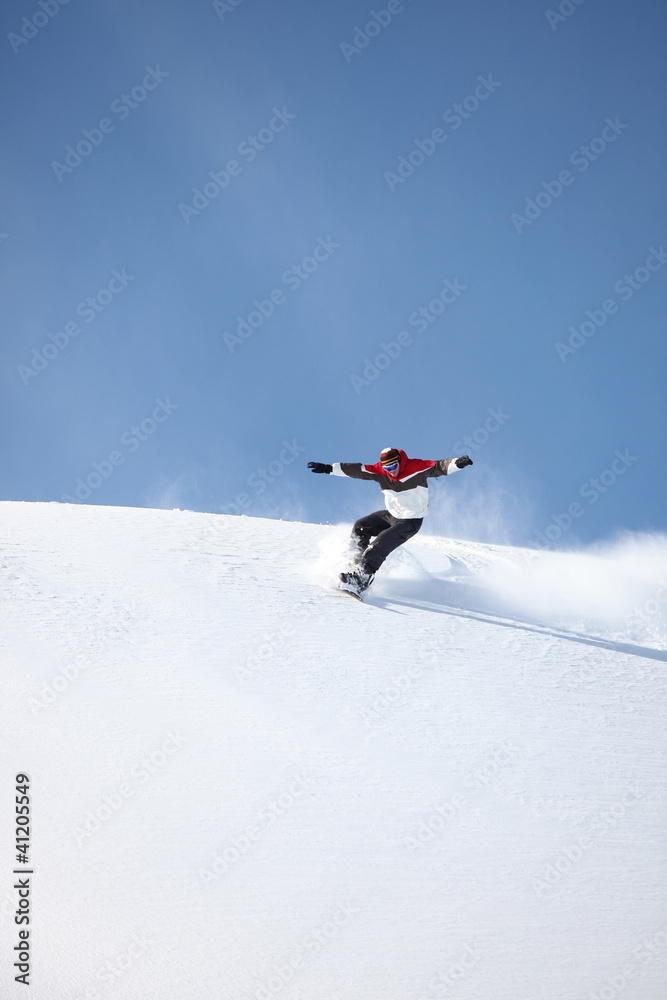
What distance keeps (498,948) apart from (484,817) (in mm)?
848

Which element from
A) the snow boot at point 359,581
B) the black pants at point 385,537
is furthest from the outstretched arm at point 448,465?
the snow boot at point 359,581

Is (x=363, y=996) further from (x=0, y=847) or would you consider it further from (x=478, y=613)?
(x=478, y=613)

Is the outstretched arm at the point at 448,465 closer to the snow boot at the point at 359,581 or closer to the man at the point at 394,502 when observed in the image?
the man at the point at 394,502

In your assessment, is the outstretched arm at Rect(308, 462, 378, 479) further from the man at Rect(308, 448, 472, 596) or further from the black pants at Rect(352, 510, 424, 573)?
the black pants at Rect(352, 510, 424, 573)

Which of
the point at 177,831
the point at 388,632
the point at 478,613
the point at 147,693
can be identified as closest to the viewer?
the point at 177,831

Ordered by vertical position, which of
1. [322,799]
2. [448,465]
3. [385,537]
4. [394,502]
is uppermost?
[448,465]

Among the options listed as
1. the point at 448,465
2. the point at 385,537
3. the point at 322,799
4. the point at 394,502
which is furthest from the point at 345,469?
the point at 322,799

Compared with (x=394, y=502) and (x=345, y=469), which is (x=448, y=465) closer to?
(x=394, y=502)

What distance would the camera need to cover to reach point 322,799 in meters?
4.04

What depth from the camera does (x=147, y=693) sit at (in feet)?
16.5

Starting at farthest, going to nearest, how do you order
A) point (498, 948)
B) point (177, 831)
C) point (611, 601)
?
point (611, 601)
point (177, 831)
point (498, 948)

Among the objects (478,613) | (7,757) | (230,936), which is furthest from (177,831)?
(478,613)

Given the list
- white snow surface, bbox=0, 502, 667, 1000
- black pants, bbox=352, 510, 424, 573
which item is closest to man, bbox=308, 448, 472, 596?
black pants, bbox=352, 510, 424, 573

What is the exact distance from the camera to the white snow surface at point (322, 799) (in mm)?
3141
